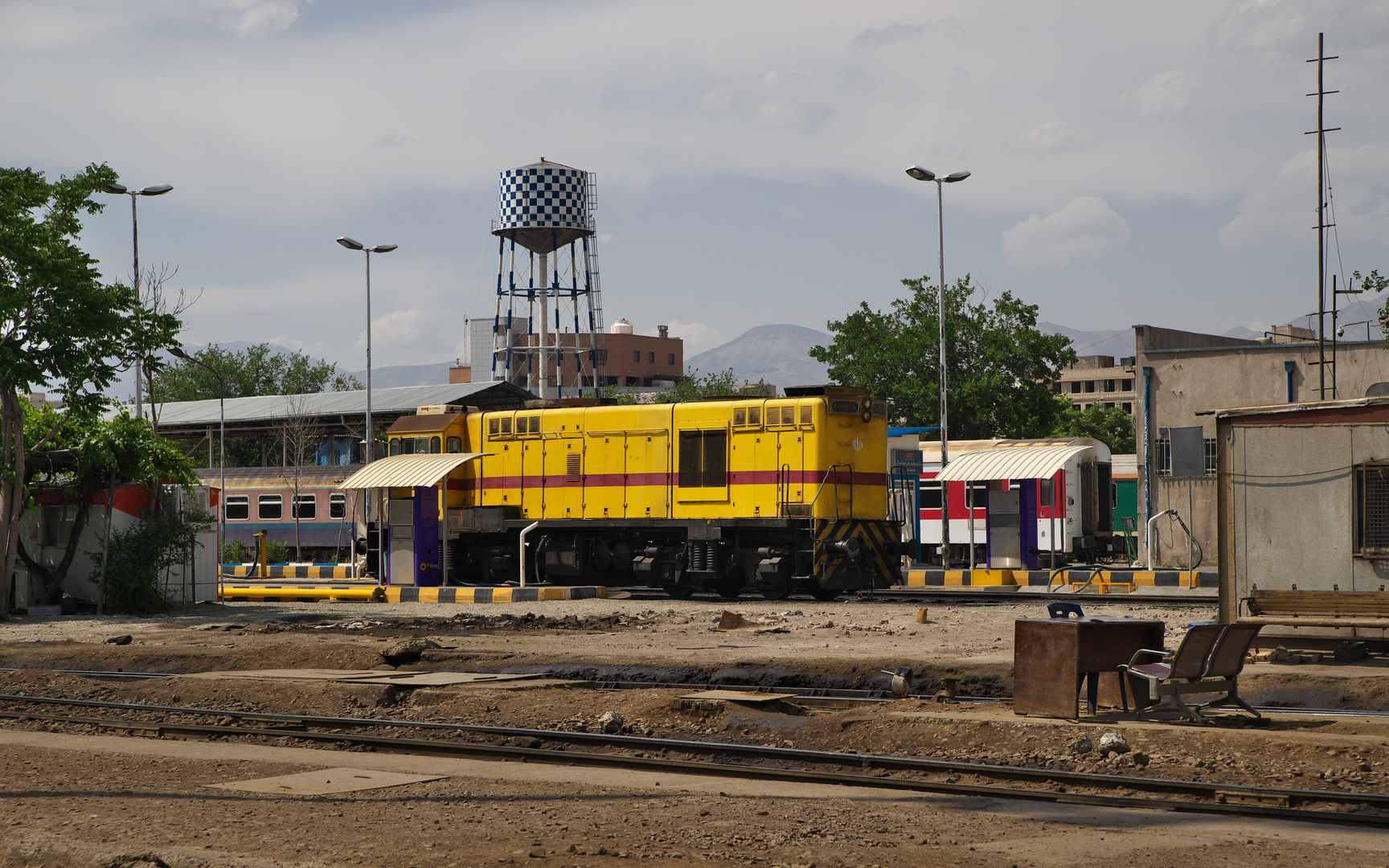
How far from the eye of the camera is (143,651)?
1688 centimetres

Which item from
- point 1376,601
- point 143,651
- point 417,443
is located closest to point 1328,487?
point 1376,601

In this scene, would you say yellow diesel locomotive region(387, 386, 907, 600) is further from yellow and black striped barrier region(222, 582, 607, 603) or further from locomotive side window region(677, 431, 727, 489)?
yellow and black striped barrier region(222, 582, 607, 603)

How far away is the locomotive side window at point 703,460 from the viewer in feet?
79.4

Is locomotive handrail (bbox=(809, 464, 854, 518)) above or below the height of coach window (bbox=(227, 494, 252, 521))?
above

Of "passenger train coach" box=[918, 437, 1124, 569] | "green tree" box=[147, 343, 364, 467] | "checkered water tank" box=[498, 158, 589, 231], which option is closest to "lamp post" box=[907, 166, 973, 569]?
"passenger train coach" box=[918, 437, 1124, 569]

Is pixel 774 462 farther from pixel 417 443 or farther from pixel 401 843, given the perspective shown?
pixel 401 843

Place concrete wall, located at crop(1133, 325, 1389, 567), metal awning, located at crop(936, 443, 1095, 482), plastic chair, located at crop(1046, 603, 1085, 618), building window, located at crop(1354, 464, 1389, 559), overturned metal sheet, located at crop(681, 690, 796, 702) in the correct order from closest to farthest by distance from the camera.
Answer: plastic chair, located at crop(1046, 603, 1085, 618) < overturned metal sheet, located at crop(681, 690, 796, 702) < building window, located at crop(1354, 464, 1389, 559) < metal awning, located at crop(936, 443, 1095, 482) < concrete wall, located at crop(1133, 325, 1389, 567)

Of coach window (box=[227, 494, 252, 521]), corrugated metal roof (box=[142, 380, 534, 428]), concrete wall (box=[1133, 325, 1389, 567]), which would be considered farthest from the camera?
corrugated metal roof (box=[142, 380, 534, 428])

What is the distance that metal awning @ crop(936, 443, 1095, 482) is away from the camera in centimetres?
2705

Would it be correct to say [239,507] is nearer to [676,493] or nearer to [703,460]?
[676,493]

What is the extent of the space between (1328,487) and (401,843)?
11.1 m

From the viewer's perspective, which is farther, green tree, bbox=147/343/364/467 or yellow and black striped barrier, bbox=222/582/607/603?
green tree, bbox=147/343/364/467

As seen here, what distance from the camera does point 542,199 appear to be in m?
71.8

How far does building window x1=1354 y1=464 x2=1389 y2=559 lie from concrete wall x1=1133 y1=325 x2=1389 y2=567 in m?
19.7
